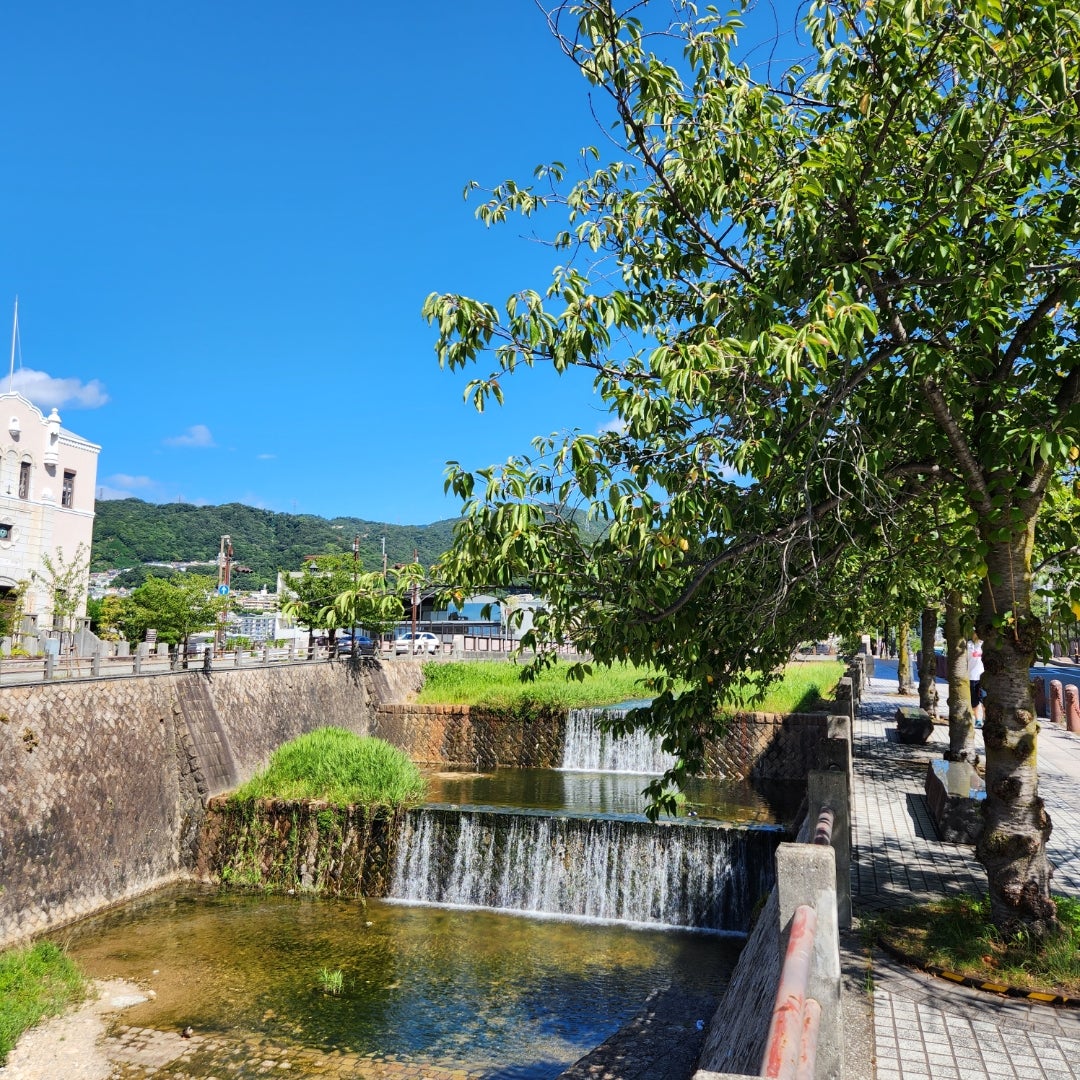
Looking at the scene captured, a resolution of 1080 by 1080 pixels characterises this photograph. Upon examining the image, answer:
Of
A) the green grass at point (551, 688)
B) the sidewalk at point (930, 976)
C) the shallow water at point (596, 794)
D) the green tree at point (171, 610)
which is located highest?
the green tree at point (171, 610)

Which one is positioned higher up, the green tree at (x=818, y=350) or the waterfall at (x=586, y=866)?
the green tree at (x=818, y=350)

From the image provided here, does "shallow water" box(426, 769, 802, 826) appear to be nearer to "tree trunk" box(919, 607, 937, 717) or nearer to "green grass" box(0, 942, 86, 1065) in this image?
"tree trunk" box(919, 607, 937, 717)

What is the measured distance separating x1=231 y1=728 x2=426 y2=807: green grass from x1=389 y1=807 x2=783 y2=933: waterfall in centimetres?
97

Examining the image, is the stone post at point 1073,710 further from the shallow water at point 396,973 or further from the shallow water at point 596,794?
the shallow water at point 396,973

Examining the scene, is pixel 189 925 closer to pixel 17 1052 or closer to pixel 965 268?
pixel 17 1052

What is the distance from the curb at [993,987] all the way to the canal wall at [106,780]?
11919 mm

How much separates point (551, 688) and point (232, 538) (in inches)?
3959

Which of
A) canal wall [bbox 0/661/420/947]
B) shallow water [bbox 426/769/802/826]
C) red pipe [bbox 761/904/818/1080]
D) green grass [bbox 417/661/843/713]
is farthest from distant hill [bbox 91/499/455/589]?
red pipe [bbox 761/904/818/1080]

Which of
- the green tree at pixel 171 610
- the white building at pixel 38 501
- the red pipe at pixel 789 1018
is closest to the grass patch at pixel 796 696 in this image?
the red pipe at pixel 789 1018

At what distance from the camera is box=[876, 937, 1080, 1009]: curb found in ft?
20.5

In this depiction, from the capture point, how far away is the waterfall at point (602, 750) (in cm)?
2384

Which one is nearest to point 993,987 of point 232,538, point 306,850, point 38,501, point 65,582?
Answer: point 306,850

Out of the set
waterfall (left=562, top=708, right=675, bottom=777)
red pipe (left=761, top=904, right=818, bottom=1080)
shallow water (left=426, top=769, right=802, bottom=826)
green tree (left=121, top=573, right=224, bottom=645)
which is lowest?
shallow water (left=426, top=769, right=802, bottom=826)

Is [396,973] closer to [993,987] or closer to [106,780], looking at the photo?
[106,780]
